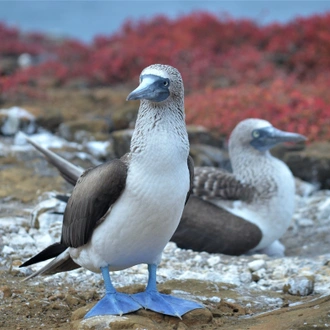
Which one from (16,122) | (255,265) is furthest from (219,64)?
(255,265)

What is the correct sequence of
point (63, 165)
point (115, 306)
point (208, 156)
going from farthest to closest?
1. point (208, 156)
2. point (63, 165)
3. point (115, 306)

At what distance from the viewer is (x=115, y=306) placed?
4.05m

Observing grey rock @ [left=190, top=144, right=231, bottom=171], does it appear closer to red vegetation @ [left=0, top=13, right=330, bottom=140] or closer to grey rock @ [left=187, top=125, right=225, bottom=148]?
grey rock @ [left=187, top=125, right=225, bottom=148]

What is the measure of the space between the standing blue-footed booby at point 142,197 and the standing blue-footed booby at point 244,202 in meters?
1.85

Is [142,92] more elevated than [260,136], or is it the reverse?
[142,92]

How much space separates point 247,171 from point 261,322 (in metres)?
2.76

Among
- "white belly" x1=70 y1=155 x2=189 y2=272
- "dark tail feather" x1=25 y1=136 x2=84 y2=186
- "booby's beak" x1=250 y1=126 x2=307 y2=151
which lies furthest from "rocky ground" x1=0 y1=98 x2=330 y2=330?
"booby's beak" x1=250 y1=126 x2=307 y2=151

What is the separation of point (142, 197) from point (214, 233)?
7.63 feet

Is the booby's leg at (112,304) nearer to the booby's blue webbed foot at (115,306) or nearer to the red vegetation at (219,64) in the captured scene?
the booby's blue webbed foot at (115,306)

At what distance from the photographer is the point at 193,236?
6051 mm

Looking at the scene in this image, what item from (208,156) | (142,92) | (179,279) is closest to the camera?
(142,92)

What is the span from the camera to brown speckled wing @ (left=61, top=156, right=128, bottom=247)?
3.95 meters

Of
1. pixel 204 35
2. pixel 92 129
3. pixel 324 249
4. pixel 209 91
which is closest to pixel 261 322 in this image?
pixel 324 249

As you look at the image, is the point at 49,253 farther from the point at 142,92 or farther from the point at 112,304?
the point at 142,92
